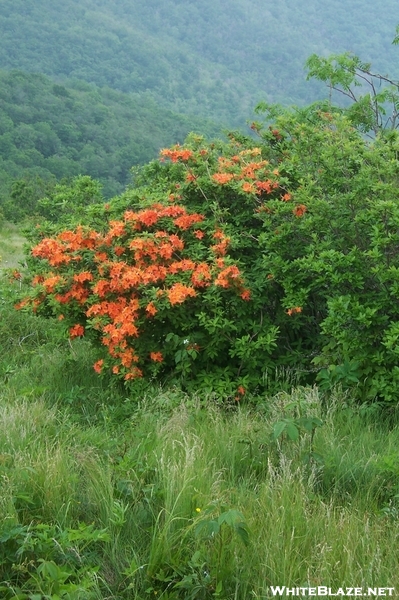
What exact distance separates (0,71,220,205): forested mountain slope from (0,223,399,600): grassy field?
49.3 metres

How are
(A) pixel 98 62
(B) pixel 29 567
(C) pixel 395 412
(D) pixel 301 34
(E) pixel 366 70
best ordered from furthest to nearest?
(D) pixel 301 34
(A) pixel 98 62
(E) pixel 366 70
(C) pixel 395 412
(B) pixel 29 567

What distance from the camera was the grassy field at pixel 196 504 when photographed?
2.56m

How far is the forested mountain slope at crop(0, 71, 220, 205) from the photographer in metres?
62.1

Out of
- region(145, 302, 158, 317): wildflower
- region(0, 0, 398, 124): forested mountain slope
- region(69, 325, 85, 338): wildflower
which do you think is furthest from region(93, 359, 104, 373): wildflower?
region(0, 0, 398, 124): forested mountain slope

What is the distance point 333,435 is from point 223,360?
166 centimetres

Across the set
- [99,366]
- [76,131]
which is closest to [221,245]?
[99,366]

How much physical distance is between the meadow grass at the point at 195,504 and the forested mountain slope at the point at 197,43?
102216 mm

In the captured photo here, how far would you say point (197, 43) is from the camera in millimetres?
154500

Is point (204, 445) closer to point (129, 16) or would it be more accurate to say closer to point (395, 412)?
point (395, 412)

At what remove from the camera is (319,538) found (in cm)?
272

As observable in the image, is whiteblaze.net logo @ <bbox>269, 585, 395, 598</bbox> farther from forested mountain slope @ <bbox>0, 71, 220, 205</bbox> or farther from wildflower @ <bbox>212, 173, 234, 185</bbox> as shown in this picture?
forested mountain slope @ <bbox>0, 71, 220, 205</bbox>

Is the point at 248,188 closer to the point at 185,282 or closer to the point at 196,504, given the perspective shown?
the point at 185,282

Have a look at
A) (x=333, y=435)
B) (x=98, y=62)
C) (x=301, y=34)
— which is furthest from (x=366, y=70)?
(x=301, y=34)

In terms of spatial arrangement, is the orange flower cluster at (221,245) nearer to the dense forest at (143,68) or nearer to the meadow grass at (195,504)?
the meadow grass at (195,504)
